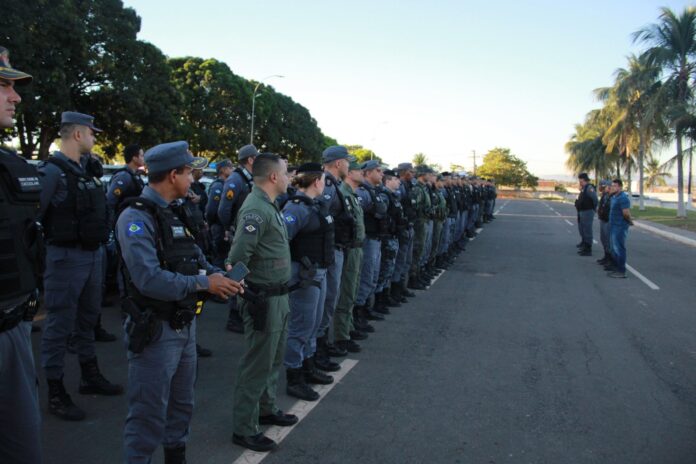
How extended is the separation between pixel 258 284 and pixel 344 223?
1.97m

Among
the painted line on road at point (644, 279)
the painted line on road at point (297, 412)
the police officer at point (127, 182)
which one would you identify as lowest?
the painted line on road at point (644, 279)

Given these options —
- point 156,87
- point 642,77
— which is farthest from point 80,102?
point 642,77

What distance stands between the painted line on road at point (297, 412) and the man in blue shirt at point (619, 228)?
8.00 m

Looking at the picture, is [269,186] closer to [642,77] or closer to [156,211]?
[156,211]

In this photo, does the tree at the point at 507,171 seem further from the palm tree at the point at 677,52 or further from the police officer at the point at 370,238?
the police officer at the point at 370,238

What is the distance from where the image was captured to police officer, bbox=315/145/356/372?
207 inches

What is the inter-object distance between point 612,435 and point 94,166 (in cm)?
463

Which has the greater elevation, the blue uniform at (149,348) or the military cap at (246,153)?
the military cap at (246,153)

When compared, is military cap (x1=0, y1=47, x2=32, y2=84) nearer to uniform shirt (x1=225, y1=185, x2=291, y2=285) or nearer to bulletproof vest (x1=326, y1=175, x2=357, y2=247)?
uniform shirt (x1=225, y1=185, x2=291, y2=285)

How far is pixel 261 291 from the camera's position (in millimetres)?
3738

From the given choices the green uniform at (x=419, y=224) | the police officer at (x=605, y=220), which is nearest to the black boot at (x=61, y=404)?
the green uniform at (x=419, y=224)

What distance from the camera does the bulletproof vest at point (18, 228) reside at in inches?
87.2

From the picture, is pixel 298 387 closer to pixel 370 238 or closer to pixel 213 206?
pixel 370 238

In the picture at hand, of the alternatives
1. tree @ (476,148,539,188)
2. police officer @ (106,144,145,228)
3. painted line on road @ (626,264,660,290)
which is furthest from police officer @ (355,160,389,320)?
tree @ (476,148,539,188)
